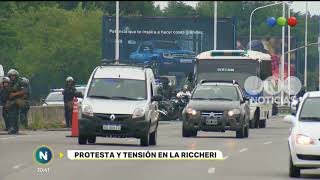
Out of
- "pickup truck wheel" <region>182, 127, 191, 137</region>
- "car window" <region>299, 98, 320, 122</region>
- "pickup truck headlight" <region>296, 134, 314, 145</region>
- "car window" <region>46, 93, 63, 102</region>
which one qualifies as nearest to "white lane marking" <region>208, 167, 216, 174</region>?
"car window" <region>299, 98, 320, 122</region>

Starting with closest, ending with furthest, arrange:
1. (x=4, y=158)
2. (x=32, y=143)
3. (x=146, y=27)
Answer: (x=4, y=158) < (x=32, y=143) < (x=146, y=27)

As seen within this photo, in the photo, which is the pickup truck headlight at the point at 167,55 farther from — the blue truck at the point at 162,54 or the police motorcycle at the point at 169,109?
the police motorcycle at the point at 169,109

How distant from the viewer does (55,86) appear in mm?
91875

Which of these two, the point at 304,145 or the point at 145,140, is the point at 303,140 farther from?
the point at 145,140

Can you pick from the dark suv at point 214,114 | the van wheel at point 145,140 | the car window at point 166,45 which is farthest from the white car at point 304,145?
the car window at point 166,45

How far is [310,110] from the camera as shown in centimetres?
2116

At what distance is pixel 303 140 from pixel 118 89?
1043 centimetres

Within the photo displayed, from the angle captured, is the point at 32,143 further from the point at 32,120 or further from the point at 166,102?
the point at 166,102

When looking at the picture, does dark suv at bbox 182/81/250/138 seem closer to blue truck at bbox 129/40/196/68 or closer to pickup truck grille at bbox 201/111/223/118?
pickup truck grille at bbox 201/111/223/118

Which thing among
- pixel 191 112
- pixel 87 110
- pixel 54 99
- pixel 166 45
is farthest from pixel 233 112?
pixel 166 45

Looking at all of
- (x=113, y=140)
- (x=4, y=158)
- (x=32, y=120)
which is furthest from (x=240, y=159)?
(x=32, y=120)

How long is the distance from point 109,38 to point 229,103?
34844 millimetres

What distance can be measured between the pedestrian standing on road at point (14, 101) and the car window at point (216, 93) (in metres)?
5.15

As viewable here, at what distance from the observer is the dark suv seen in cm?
3569
